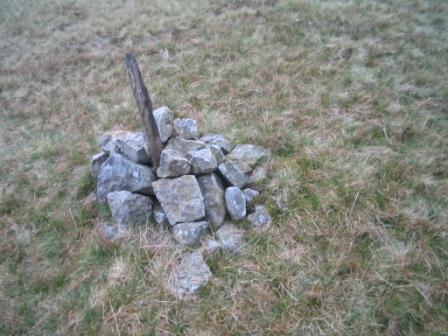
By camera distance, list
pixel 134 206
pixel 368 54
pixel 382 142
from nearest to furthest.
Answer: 1. pixel 134 206
2. pixel 382 142
3. pixel 368 54

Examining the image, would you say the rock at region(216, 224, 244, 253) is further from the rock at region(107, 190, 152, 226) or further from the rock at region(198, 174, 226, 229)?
the rock at region(107, 190, 152, 226)

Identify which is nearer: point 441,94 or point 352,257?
point 352,257

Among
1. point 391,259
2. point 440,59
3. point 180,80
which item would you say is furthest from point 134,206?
point 440,59

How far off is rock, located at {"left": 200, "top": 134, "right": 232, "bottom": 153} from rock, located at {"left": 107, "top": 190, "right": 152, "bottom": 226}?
141cm

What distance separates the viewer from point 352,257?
355 centimetres

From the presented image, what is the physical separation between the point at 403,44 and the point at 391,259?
5.91 m

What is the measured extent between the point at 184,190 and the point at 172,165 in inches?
14.3

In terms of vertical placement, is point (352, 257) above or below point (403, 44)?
below

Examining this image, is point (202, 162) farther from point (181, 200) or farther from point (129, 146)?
point (129, 146)

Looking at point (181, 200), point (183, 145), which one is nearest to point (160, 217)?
point (181, 200)

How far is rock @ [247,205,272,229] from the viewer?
4021mm

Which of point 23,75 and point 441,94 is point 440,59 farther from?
point 23,75

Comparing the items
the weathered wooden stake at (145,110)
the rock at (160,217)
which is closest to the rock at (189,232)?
the rock at (160,217)

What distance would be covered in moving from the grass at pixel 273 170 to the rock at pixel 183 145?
1083mm
